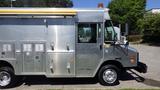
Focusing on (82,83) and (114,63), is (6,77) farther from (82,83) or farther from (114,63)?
(114,63)

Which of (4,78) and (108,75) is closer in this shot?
(4,78)

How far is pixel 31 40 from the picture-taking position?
1234 centimetres

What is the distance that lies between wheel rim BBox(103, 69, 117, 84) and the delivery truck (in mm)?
358

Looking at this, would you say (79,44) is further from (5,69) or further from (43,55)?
(5,69)

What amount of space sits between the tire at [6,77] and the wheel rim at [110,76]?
3.10 m

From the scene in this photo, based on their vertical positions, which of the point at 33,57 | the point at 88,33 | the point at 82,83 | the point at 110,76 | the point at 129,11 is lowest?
the point at 82,83

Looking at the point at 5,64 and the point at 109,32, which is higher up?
the point at 109,32

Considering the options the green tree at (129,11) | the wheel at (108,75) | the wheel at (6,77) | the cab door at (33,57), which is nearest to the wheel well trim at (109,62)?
the wheel at (108,75)

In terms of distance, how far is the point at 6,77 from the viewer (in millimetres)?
12391

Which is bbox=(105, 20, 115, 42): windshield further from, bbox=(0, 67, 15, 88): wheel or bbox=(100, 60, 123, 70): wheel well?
bbox=(0, 67, 15, 88): wheel

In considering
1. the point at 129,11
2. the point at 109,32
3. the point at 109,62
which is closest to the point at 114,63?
the point at 109,62

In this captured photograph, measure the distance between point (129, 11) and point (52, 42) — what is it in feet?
207

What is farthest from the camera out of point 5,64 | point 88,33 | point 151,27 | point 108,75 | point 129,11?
point 129,11

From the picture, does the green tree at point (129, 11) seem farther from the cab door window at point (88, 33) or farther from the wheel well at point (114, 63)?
the cab door window at point (88, 33)
